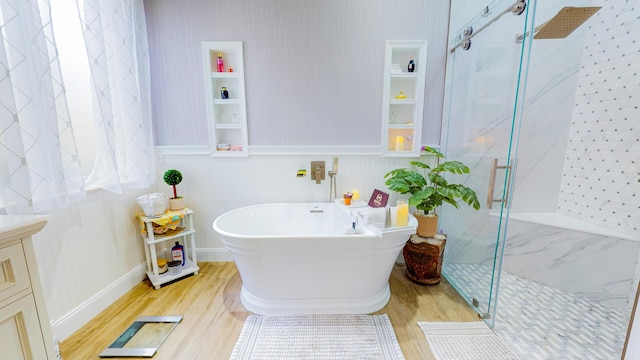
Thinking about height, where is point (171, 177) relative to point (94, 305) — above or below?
above

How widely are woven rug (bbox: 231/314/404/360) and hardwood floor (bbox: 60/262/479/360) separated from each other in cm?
8

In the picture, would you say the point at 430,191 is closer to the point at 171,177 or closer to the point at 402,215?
the point at 402,215

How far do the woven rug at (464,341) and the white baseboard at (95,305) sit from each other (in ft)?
7.57

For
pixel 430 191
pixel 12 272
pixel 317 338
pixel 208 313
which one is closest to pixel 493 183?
pixel 430 191

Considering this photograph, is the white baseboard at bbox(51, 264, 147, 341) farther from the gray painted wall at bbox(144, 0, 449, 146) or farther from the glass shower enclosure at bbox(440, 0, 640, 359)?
the glass shower enclosure at bbox(440, 0, 640, 359)

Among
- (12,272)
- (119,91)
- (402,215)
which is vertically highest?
(119,91)

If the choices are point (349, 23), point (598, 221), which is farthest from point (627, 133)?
point (349, 23)

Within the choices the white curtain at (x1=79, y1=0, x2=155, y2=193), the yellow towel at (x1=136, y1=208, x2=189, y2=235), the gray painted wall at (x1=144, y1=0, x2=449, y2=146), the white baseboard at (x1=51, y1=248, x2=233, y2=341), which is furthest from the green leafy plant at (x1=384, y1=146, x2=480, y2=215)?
the white baseboard at (x1=51, y1=248, x2=233, y2=341)

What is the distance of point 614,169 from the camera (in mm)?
1996

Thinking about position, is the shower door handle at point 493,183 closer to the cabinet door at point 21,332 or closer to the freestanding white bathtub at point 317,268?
the freestanding white bathtub at point 317,268

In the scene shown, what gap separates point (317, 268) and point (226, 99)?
174 centimetres

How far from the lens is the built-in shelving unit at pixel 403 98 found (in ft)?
7.22

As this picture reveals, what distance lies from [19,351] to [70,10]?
6.53 ft

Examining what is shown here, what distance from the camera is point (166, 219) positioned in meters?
1.99
